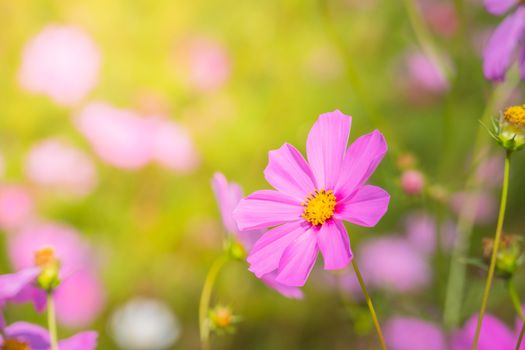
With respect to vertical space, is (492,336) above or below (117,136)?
below

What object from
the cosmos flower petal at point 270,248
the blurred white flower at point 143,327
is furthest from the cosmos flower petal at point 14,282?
the blurred white flower at point 143,327

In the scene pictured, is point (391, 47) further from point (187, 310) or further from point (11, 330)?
point (11, 330)

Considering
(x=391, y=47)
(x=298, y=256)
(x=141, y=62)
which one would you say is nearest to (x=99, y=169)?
(x=141, y=62)

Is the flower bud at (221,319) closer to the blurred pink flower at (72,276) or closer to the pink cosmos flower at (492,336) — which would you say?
the pink cosmos flower at (492,336)

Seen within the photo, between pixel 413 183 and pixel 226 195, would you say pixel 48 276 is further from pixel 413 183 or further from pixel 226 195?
pixel 413 183

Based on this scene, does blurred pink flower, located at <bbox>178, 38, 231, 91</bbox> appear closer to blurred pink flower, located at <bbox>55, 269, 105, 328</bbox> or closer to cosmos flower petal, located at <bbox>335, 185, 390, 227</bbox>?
blurred pink flower, located at <bbox>55, 269, 105, 328</bbox>

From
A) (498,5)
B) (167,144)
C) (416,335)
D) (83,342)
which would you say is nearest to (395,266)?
(416,335)

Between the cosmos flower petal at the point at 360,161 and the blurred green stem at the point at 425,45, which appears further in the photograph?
the blurred green stem at the point at 425,45
